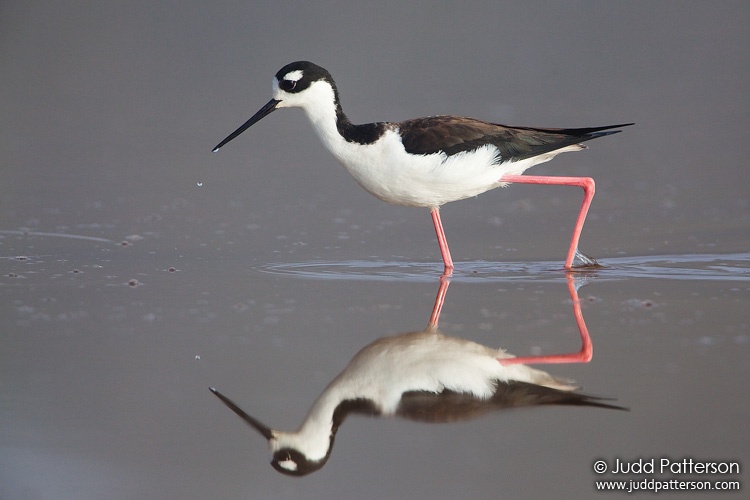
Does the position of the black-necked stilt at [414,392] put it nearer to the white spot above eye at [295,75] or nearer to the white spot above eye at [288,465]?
the white spot above eye at [288,465]

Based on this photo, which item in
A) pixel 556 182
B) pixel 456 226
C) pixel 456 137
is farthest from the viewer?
pixel 456 226

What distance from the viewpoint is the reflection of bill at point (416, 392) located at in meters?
3.69

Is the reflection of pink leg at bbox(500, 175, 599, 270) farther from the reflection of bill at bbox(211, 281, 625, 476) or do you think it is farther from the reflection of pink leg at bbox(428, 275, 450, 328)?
the reflection of bill at bbox(211, 281, 625, 476)

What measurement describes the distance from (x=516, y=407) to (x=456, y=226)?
3.39 metres

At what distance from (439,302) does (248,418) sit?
1.67m

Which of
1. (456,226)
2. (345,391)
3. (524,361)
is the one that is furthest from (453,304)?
(456,226)

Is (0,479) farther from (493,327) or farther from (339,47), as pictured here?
(339,47)

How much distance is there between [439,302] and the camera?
5262 mm

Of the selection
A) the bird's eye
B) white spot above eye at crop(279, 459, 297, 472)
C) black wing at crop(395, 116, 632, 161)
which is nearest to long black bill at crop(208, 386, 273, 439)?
white spot above eye at crop(279, 459, 297, 472)

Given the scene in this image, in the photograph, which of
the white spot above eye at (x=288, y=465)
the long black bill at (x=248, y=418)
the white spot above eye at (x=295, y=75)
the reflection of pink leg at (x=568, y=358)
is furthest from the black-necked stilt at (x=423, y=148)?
the white spot above eye at (x=288, y=465)

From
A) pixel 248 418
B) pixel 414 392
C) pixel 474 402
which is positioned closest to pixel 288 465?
pixel 248 418

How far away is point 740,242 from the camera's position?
6434mm
